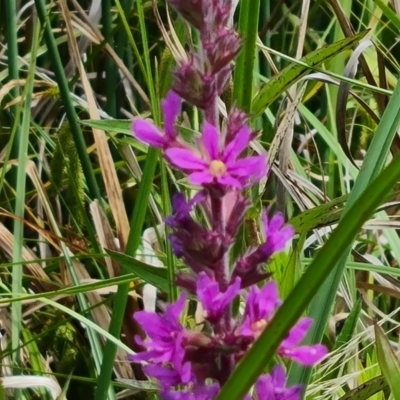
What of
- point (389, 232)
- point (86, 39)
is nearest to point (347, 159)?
point (389, 232)

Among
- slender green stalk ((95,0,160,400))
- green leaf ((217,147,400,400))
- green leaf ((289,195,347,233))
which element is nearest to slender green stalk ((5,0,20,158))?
slender green stalk ((95,0,160,400))

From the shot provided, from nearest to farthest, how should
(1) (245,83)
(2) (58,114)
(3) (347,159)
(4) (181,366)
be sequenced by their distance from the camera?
(4) (181,366) < (1) (245,83) < (3) (347,159) < (2) (58,114)

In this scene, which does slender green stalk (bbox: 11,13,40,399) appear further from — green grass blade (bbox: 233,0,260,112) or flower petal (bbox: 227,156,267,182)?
flower petal (bbox: 227,156,267,182)

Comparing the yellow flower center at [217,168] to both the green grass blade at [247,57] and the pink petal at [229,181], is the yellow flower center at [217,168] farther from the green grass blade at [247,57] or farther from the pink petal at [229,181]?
the green grass blade at [247,57]

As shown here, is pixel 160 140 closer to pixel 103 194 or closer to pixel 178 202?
pixel 178 202

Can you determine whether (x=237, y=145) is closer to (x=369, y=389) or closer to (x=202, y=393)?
(x=202, y=393)

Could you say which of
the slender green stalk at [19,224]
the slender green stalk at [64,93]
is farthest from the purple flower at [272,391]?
the slender green stalk at [64,93]

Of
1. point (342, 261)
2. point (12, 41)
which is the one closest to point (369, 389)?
point (342, 261)

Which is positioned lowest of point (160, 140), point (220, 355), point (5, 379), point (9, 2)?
point (5, 379)
